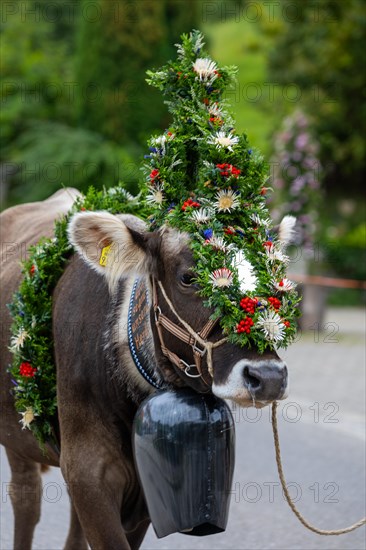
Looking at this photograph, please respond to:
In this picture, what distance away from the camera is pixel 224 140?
3.95 m

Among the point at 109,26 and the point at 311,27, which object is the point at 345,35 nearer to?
the point at 311,27

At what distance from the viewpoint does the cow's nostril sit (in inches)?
135

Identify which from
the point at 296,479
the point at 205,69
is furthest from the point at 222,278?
the point at 296,479

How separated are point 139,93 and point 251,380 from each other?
50.6 ft

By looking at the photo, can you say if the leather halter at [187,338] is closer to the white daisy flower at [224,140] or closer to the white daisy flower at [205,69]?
the white daisy flower at [224,140]

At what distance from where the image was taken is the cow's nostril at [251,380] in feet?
11.3

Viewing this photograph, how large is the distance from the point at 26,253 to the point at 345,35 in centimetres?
1725

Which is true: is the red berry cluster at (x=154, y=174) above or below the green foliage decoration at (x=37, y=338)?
above

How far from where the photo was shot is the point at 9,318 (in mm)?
4988

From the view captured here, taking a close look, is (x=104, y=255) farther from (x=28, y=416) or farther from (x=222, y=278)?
(x=28, y=416)

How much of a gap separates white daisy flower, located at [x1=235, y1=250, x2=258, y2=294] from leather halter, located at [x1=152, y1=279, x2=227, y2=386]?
17 centimetres

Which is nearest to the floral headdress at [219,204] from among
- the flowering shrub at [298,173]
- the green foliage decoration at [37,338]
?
the green foliage decoration at [37,338]

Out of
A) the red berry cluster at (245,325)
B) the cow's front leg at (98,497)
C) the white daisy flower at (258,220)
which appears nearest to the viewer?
the red berry cluster at (245,325)

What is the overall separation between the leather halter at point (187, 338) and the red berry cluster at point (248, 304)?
0.42ft
